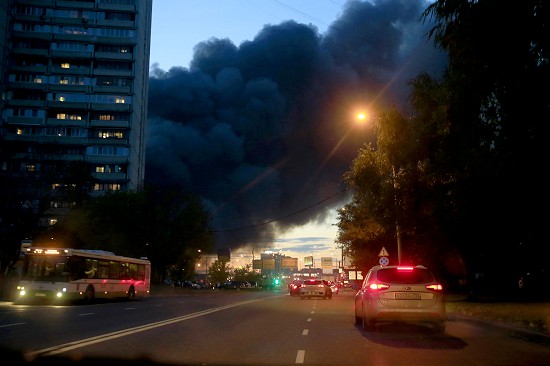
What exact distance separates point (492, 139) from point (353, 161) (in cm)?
1697

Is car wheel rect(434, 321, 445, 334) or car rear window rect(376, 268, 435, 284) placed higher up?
car rear window rect(376, 268, 435, 284)

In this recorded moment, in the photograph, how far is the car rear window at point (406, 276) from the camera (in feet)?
50.3

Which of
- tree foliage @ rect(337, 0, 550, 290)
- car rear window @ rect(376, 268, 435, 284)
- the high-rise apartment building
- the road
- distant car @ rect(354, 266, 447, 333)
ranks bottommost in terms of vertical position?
the road

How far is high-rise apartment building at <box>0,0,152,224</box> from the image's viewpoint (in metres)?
113

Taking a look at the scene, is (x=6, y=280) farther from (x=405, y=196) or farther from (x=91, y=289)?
(x=405, y=196)

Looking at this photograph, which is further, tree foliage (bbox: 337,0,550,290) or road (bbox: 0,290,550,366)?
tree foliage (bbox: 337,0,550,290)

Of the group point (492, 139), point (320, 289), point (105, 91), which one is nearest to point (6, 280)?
point (320, 289)

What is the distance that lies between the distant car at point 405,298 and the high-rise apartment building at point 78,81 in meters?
103

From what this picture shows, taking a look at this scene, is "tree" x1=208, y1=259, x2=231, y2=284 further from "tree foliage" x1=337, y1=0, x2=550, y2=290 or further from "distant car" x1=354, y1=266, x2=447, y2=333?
"distant car" x1=354, y1=266, x2=447, y2=333

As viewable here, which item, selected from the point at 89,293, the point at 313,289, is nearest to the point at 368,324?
the point at 89,293

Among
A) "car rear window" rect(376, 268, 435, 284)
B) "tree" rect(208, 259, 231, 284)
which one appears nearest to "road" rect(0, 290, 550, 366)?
"car rear window" rect(376, 268, 435, 284)

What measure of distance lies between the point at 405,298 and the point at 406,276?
2.22 feet

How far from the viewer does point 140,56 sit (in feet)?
402

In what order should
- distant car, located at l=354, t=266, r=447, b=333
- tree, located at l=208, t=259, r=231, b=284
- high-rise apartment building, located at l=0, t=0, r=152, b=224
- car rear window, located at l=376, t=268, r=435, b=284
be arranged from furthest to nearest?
tree, located at l=208, t=259, r=231, b=284 < high-rise apartment building, located at l=0, t=0, r=152, b=224 < car rear window, located at l=376, t=268, r=435, b=284 < distant car, located at l=354, t=266, r=447, b=333
